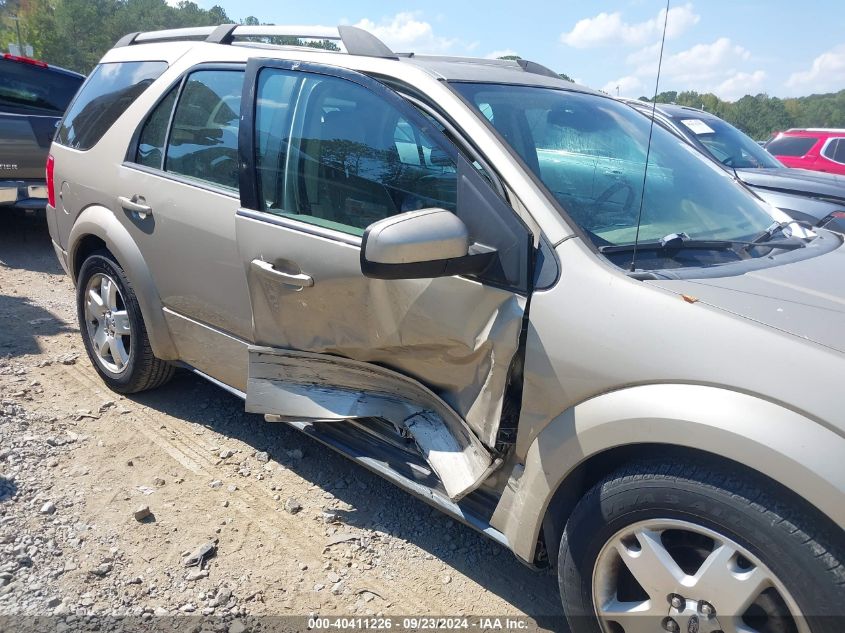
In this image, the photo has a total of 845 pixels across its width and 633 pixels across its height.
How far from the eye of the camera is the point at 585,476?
6.81 ft

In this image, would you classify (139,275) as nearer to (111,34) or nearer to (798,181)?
(798,181)

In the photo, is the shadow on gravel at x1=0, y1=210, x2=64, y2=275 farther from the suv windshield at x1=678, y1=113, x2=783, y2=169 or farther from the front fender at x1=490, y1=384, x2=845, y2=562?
the suv windshield at x1=678, y1=113, x2=783, y2=169

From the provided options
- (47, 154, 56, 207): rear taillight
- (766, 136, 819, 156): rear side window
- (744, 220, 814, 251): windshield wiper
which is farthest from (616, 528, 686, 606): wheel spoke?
(766, 136, 819, 156): rear side window

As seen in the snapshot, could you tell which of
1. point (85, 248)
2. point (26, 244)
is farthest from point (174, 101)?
point (26, 244)

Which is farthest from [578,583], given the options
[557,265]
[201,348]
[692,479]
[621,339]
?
[201,348]

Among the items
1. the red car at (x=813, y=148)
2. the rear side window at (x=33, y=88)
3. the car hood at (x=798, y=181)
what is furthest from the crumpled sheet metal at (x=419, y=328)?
the red car at (x=813, y=148)

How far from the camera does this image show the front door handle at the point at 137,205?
3.35m

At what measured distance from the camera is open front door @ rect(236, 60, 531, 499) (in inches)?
84.8

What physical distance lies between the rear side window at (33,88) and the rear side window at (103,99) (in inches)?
156

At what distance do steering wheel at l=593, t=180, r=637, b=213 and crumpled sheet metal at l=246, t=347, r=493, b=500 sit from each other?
902 millimetres

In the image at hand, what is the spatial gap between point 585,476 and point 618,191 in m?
1.07

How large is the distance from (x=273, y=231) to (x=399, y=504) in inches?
50.9

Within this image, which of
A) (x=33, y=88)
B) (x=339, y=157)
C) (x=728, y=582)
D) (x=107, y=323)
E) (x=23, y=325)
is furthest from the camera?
(x=33, y=88)

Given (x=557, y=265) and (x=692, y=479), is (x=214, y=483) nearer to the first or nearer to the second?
(x=557, y=265)
